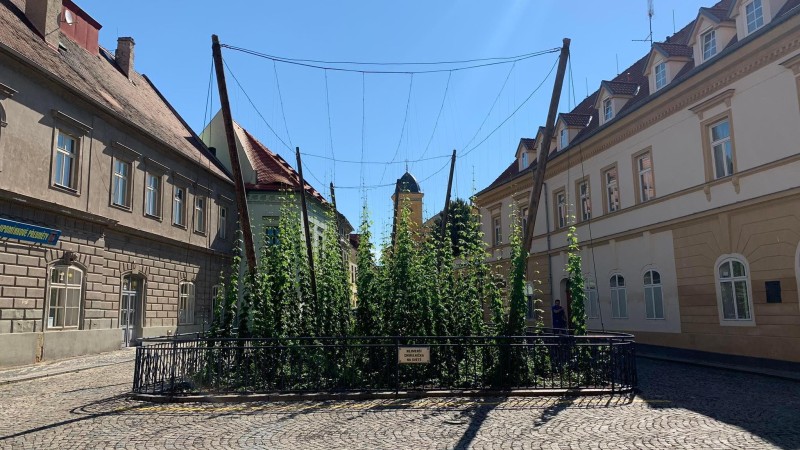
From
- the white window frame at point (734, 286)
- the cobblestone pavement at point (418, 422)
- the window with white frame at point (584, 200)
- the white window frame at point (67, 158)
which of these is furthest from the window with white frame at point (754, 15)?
the white window frame at point (67, 158)

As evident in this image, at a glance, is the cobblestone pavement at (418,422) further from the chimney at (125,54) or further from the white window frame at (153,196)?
the chimney at (125,54)

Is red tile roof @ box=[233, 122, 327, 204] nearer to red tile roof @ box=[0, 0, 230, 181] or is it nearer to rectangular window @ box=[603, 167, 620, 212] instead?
red tile roof @ box=[0, 0, 230, 181]

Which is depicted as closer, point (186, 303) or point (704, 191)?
point (704, 191)

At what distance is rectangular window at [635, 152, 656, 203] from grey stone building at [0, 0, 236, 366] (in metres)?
15.6

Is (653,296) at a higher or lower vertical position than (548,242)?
lower

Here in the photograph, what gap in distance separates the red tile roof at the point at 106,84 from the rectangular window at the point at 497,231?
1601 cm

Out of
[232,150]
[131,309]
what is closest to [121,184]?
[131,309]

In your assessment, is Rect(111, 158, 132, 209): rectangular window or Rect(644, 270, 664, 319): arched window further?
Rect(111, 158, 132, 209): rectangular window

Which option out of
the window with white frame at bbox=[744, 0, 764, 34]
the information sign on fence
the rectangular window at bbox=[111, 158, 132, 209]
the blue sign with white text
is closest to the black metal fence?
the information sign on fence

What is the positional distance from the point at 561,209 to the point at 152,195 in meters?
18.5

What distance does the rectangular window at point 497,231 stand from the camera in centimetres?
3356

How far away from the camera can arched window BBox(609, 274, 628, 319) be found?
21.6m

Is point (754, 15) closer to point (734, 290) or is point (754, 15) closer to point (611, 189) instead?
point (734, 290)

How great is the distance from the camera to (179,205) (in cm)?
2675
